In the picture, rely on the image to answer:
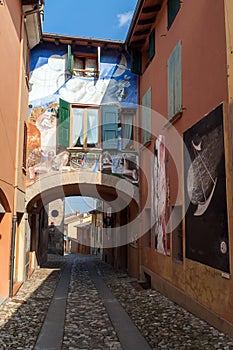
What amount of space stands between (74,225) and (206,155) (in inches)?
1626

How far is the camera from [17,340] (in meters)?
5.20

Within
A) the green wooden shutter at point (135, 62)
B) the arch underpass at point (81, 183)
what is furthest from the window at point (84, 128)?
the green wooden shutter at point (135, 62)

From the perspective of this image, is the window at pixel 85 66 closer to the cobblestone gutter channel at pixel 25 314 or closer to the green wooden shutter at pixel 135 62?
the green wooden shutter at pixel 135 62

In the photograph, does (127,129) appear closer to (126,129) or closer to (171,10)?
(126,129)

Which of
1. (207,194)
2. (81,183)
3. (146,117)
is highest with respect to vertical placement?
(146,117)

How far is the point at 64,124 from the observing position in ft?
36.4

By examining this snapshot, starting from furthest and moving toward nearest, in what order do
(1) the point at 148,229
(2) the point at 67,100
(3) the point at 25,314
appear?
(2) the point at 67,100 → (1) the point at 148,229 → (3) the point at 25,314

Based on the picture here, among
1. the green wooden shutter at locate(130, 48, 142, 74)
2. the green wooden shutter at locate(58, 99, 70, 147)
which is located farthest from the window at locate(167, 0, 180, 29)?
the green wooden shutter at locate(58, 99, 70, 147)

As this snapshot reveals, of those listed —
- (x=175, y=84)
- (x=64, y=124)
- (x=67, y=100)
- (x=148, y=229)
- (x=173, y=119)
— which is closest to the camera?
(x=173, y=119)

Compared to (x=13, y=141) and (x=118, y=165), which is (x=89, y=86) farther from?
(x=13, y=141)

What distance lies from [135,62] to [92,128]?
273 centimetres

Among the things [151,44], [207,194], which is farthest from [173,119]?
[151,44]

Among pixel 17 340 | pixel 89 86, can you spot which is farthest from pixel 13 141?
pixel 17 340

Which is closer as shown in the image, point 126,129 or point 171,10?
point 171,10
